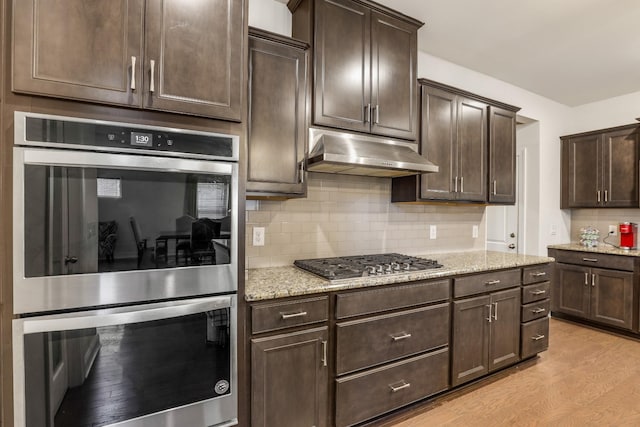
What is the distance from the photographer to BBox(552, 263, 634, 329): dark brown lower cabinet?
140 inches

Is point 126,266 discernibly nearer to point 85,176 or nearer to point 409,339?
point 85,176

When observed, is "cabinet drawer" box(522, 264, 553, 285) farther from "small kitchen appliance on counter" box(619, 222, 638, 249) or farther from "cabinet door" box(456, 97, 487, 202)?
"small kitchen appliance on counter" box(619, 222, 638, 249)

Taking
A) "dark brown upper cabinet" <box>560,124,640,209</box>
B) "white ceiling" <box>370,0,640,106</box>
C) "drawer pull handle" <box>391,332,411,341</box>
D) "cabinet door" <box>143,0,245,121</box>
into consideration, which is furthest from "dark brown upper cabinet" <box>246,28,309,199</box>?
"dark brown upper cabinet" <box>560,124,640,209</box>

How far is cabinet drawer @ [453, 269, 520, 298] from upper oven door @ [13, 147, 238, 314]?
1.65m

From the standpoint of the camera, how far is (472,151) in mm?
2928

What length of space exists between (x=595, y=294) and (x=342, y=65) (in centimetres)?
400

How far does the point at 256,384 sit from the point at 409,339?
3.37 ft

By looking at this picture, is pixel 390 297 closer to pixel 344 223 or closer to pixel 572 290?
pixel 344 223

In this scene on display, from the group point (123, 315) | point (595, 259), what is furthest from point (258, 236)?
point (595, 259)

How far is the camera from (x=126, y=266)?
4.35ft

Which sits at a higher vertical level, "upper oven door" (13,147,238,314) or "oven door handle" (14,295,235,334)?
"upper oven door" (13,147,238,314)

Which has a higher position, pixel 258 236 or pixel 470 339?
pixel 258 236

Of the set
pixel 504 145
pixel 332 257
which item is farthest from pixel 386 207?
pixel 504 145

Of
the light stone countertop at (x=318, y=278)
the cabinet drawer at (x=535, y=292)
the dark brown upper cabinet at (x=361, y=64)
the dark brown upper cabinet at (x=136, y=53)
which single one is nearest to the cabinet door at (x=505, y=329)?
the cabinet drawer at (x=535, y=292)
